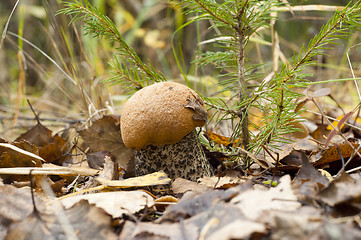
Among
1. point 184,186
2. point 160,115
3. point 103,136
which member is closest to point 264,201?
point 184,186

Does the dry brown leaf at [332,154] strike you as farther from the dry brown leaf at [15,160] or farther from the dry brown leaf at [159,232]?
the dry brown leaf at [15,160]

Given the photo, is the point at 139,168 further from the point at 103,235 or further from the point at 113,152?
the point at 103,235

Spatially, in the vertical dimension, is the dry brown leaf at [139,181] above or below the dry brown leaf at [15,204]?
below

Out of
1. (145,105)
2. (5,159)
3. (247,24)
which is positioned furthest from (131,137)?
(247,24)

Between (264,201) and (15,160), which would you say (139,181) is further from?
(15,160)

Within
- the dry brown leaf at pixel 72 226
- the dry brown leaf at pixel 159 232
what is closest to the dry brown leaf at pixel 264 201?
the dry brown leaf at pixel 159 232

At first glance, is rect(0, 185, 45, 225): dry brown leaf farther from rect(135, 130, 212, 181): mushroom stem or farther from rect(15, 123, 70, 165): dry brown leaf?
rect(15, 123, 70, 165): dry brown leaf
